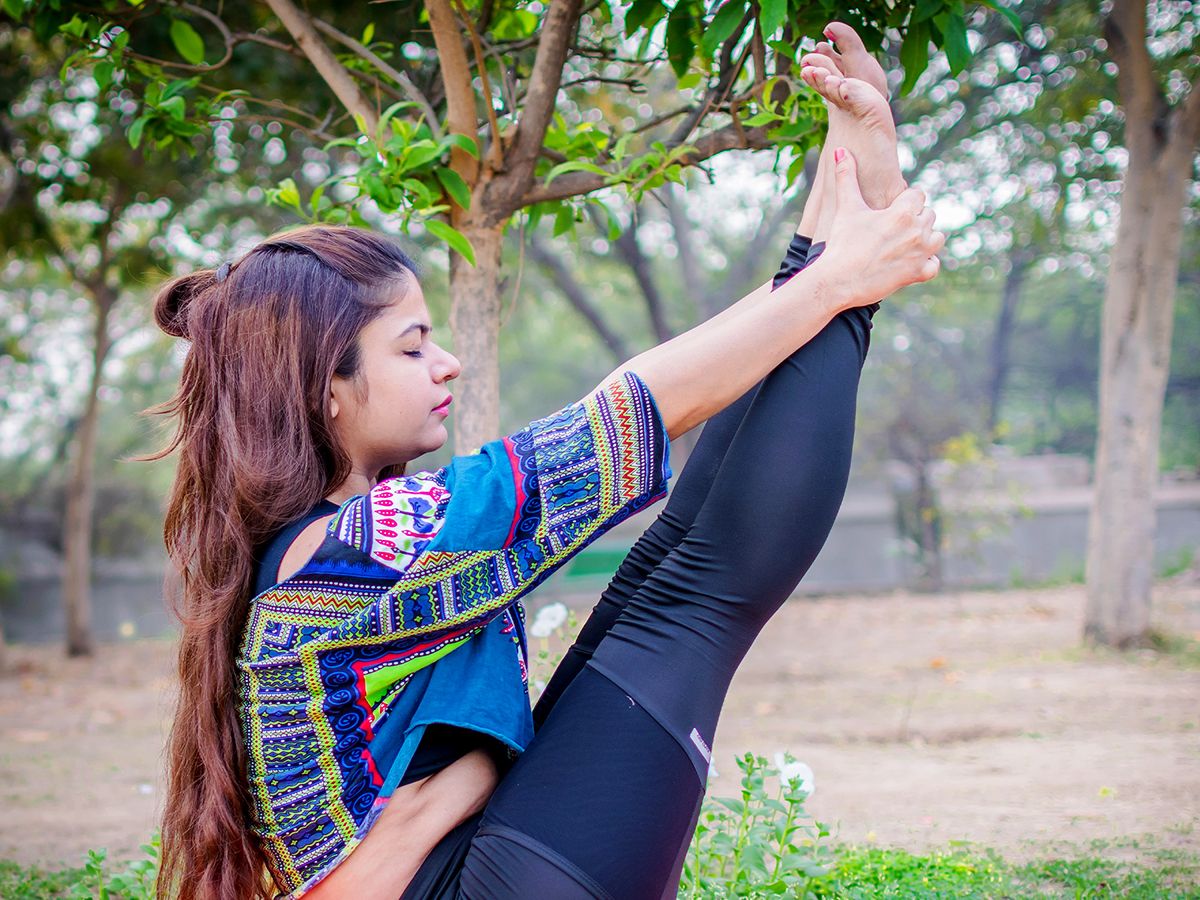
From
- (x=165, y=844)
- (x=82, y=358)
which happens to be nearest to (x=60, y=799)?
(x=165, y=844)

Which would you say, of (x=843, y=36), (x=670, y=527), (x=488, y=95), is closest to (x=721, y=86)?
(x=488, y=95)

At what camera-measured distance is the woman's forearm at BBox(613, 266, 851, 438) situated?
141 centimetres

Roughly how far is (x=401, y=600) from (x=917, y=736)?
11.5 feet

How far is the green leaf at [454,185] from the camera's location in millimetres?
2246

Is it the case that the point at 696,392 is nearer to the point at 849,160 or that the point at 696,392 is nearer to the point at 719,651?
the point at 719,651

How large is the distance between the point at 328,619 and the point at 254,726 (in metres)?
0.21

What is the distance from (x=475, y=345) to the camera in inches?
102

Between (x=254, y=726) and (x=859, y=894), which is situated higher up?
(x=254, y=726)

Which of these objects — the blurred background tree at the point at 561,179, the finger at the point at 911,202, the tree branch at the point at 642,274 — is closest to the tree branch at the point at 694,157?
the blurred background tree at the point at 561,179

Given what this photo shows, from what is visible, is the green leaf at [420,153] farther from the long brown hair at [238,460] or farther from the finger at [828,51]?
the finger at [828,51]

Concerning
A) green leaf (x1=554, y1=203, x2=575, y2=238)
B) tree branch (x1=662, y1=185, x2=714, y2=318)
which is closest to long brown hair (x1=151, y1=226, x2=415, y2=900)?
green leaf (x1=554, y1=203, x2=575, y2=238)

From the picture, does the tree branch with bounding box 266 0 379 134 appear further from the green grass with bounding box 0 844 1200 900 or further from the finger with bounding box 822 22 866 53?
the green grass with bounding box 0 844 1200 900

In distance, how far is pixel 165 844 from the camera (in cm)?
159

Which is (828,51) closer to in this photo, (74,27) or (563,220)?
(563,220)
